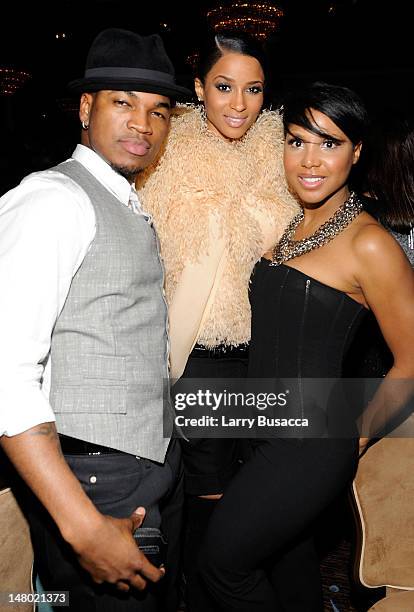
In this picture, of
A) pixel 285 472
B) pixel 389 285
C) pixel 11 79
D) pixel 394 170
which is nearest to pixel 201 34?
pixel 11 79

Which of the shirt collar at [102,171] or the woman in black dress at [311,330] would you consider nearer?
the shirt collar at [102,171]

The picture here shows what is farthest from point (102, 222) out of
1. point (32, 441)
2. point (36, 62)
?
point (36, 62)

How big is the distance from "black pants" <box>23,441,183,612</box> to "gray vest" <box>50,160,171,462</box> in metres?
0.05

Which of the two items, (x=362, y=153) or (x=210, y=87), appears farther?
(x=210, y=87)

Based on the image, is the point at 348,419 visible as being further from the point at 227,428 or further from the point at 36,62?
the point at 36,62

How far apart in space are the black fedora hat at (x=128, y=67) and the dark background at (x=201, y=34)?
4665mm

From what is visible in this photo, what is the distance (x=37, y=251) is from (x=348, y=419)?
0.91 meters

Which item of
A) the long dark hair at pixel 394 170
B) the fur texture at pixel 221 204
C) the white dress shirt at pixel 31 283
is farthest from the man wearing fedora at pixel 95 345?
the long dark hair at pixel 394 170

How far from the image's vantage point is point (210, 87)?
184 centimetres

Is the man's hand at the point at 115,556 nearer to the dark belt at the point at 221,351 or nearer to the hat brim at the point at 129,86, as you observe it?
the dark belt at the point at 221,351

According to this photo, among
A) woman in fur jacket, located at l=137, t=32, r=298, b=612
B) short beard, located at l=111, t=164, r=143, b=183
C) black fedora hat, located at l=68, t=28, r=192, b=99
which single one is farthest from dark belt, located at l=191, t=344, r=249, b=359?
black fedora hat, located at l=68, t=28, r=192, b=99

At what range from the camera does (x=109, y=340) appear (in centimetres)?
124

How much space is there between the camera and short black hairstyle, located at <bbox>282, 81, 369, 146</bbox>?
5.29ft

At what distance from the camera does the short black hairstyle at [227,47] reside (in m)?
1.79
